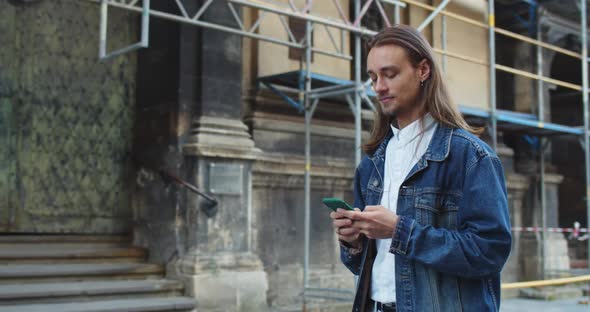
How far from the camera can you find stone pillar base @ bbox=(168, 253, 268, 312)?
784 centimetres

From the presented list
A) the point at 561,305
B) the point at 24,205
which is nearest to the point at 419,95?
the point at 24,205

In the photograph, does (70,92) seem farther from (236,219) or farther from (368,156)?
(368,156)

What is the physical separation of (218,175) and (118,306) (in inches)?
72.3

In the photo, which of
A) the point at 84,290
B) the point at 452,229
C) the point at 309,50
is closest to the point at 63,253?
the point at 84,290

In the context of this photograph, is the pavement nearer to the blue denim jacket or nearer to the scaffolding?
the scaffolding

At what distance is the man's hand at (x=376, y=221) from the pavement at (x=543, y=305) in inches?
337

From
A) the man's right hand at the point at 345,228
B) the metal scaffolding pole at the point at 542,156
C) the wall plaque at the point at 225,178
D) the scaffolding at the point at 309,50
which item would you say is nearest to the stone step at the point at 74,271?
the wall plaque at the point at 225,178

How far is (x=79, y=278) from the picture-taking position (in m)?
7.75

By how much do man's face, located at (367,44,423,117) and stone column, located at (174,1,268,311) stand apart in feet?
19.2

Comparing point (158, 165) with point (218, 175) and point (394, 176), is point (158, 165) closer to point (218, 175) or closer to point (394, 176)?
point (218, 175)

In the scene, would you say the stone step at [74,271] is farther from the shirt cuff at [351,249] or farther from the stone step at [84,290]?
the shirt cuff at [351,249]

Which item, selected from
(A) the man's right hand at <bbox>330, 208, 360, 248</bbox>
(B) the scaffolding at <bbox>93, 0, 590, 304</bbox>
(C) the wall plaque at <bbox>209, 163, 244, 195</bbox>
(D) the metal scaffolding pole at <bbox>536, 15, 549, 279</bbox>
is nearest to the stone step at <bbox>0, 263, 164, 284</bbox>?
(C) the wall plaque at <bbox>209, 163, 244, 195</bbox>

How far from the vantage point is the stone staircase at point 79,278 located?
7.15 m

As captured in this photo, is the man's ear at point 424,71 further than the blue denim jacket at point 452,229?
Yes
